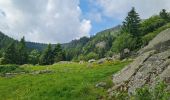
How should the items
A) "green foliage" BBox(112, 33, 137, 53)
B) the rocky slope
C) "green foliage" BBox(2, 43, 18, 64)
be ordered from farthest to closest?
"green foliage" BBox(2, 43, 18, 64)
"green foliage" BBox(112, 33, 137, 53)
the rocky slope

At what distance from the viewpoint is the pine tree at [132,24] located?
121438mm

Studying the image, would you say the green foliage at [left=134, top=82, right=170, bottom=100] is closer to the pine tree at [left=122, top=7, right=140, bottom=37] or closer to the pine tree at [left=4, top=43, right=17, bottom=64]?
the pine tree at [left=122, top=7, right=140, bottom=37]

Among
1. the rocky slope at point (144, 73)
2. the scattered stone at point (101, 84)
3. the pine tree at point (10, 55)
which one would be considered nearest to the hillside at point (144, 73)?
the rocky slope at point (144, 73)

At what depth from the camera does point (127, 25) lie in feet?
420

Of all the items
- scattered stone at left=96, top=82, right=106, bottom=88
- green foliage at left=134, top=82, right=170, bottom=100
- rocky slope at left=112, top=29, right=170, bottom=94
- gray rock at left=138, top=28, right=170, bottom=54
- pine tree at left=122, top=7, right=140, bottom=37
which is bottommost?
green foliage at left=134, top=82, right=170, bottom=100

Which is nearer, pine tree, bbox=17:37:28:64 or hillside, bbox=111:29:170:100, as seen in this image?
hillside, bbox=111:29:170:100

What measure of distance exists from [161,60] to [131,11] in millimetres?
91152

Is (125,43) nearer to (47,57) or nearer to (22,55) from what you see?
(47,57)

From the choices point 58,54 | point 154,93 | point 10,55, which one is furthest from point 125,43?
point 154,93

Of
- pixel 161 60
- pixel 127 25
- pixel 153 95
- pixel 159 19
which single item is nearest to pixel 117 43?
pixel 127 25

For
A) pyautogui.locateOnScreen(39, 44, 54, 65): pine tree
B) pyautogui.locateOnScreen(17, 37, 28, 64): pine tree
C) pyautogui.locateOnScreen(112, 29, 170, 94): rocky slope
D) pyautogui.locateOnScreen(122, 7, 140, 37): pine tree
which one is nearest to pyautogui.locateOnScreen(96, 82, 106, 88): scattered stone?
pyautogui.locateOnScreen(112, 29, 170, 94): rocky slope

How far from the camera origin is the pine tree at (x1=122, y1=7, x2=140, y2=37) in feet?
398

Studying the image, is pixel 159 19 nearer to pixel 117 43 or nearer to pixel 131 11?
pixel 131 11

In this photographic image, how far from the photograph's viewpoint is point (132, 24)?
124 metres
